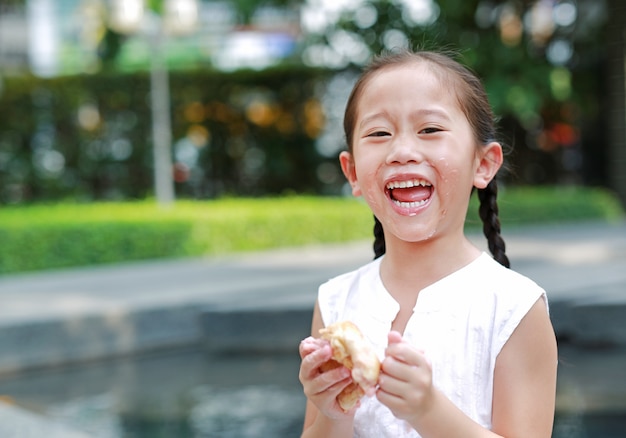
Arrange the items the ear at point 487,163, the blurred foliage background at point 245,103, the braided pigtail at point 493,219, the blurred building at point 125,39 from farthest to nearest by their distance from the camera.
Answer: the blurred building at point 125,39 → the blurred foliage background at point 245,103 → the braided pigtail at point 493,219 → the ear at point 487,163

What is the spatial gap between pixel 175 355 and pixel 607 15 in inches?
442

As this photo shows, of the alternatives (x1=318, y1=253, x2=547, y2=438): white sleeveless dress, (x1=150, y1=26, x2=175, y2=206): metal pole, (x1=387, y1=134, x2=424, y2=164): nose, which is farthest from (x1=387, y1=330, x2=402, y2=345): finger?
(x1=150, y1=26, x2=175, y2=206): metal pole

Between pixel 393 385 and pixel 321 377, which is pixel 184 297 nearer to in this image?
pixel 321 377

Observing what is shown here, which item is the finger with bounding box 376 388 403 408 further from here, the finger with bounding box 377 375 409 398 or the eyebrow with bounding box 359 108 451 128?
the eyebrow with bounding box 359 108 451 128

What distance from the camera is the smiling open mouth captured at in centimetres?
146

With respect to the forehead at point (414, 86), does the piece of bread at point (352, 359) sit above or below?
below

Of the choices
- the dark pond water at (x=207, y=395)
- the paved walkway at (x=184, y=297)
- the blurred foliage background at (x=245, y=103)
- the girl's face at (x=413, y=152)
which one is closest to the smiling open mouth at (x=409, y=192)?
the girl's face at (x=413, y=152)

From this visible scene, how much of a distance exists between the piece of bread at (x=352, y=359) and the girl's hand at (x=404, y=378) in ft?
0.06

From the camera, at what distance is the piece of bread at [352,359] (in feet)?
4.07

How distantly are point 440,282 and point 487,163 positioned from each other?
25 cm

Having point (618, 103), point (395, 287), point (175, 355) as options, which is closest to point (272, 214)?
point (175, 355)

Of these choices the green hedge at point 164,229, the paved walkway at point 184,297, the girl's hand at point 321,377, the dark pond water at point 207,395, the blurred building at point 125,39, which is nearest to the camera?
the girl's hand at point 321,377

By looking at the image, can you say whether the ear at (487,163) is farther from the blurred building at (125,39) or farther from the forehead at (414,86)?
the blurred building at (125,39)

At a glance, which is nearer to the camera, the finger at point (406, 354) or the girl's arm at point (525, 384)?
the finger at point (406, 354)
